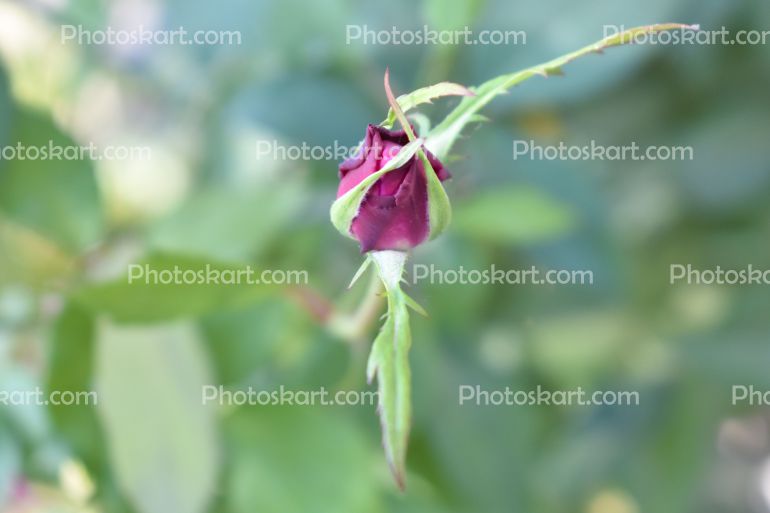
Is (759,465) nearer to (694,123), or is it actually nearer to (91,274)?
(694,123)

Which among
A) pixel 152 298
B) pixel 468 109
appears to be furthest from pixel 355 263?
pixel 468 109

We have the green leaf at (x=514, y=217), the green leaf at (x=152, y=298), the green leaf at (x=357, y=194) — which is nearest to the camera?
the green leaf at (x=357, y=194)

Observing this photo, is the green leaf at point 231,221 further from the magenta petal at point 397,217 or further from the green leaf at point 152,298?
the magenta petal at point 397,217

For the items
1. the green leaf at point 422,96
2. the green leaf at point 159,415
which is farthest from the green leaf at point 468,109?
the green leaf at point 159,415

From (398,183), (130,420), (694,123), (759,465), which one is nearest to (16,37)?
(130,420)

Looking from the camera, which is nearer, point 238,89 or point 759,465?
point 238,89

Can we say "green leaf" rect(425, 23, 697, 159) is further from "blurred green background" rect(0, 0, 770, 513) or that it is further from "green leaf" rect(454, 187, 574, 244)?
"green leaf" rect(454, 187, 574, 244)

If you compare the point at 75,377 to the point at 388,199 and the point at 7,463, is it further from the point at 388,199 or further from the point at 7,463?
the point at 388,199
